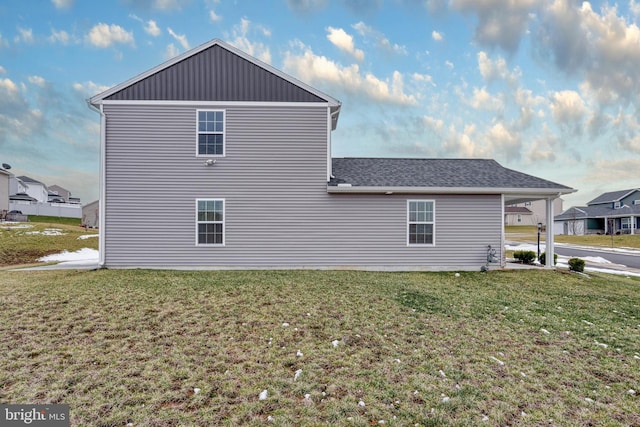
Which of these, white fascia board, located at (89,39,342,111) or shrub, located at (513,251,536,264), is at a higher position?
white fascia board, located at (89,39,342,111)

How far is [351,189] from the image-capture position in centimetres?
1049

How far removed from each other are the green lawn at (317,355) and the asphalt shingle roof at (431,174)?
420cm

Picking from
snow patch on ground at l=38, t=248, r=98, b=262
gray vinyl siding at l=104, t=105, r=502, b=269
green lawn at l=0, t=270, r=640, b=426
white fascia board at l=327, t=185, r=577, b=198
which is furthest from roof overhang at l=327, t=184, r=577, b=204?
snow patch on ground at l=38, t=248, r=98, b=262

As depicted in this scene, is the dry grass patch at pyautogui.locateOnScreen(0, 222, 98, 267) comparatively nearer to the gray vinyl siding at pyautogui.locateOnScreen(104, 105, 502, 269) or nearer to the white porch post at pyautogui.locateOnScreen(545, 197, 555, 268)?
the gray vinyl siding at pyautogui.locateOnScreen(104, 105, 502, 269)

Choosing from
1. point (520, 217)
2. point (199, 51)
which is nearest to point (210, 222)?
point (199, 51)

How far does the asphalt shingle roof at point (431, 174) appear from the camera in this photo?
1085cm

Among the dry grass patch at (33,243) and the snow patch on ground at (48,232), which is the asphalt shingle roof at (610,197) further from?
the snow patch on ground at (48,232)

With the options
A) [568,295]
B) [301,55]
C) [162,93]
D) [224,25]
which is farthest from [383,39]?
[568,295]

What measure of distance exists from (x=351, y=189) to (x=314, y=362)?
282 inches

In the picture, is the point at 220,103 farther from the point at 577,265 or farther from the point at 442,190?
the point at 577,265

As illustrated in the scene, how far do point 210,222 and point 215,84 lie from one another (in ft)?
15.4

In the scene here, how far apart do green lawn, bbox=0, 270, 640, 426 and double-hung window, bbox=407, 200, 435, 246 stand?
3.12 meters

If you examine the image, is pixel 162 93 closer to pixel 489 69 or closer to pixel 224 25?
pixel 224 25

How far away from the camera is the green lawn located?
9.82 feet
